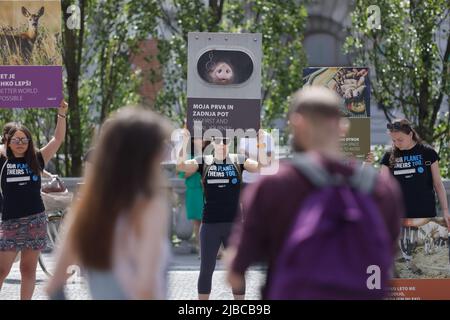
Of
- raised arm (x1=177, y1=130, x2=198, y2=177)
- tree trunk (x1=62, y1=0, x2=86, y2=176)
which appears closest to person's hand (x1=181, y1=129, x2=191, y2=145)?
raised arm (x1=177, y1=130, x2=198, y2=177)

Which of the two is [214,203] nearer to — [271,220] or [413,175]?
[413,175]

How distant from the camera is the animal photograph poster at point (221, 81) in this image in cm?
971

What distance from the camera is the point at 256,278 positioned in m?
11.7

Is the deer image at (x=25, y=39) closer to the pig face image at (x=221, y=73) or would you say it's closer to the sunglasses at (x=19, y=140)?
the sunglasses at (x=19, y=140)

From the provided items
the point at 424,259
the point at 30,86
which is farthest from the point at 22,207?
the point at 424,259

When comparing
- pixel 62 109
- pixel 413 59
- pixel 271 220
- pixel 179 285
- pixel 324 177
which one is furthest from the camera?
pixel 413 59

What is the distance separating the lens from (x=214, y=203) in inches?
351

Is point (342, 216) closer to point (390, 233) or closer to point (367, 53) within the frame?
point (390, 233)

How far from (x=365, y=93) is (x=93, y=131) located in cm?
828

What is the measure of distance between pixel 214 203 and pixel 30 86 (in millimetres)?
2057

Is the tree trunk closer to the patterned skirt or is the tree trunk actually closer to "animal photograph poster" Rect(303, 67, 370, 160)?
"animal photograph poster" Rect(303, 67, 370, 160)

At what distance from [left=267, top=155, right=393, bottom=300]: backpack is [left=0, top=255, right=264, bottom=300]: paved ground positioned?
15.1 ft

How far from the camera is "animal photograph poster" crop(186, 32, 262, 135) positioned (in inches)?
382

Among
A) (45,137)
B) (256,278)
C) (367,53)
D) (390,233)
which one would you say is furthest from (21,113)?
(390,233)
